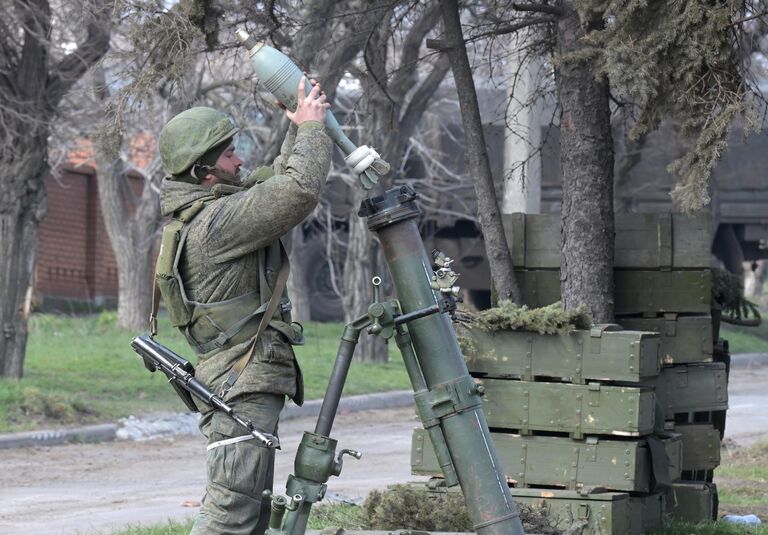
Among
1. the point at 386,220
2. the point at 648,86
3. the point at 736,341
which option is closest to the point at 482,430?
the point at 386,220

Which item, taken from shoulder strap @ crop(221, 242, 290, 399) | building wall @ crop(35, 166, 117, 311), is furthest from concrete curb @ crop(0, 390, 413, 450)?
building wall @ crop(35, 166, 117, 311)

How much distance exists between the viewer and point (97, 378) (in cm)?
1465

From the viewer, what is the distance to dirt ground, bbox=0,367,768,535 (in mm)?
8273

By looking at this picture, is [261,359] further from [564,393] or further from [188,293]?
[564,393]

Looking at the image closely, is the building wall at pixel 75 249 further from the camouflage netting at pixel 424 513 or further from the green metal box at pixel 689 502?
the camouflage netting at pixel 424 513

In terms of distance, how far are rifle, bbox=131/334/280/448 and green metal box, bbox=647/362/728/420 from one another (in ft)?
11.6

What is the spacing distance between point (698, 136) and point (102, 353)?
11445 millimetres

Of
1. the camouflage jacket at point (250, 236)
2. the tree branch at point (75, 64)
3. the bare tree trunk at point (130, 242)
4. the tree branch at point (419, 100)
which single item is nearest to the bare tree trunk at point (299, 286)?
the bare tree trunk at point (130, 242)

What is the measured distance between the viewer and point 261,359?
4.49 m

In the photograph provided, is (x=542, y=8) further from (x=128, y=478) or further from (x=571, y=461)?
(x=128, y=478)

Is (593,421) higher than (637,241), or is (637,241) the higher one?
(637,241)

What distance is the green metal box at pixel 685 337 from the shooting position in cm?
748

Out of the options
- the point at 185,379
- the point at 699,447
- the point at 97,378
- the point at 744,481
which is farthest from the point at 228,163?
A: the point at 97,378

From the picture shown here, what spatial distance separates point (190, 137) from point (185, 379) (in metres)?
0.87
